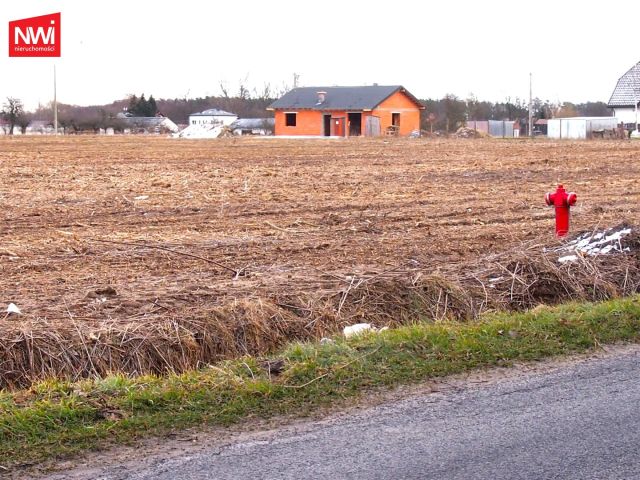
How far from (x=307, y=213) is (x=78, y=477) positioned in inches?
461

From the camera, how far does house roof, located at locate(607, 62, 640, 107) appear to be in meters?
82.0

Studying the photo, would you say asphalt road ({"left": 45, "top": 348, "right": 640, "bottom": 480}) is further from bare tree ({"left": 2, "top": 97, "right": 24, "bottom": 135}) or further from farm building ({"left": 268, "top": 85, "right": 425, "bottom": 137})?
bare tree ({"left": 2, "top": 97, "right": 24, "bottom": 135})

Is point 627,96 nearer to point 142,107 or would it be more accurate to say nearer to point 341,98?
point 341,98

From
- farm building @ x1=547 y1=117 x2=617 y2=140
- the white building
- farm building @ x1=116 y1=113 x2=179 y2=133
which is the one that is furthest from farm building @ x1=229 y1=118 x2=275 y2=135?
farm building @ x1=547 y1=117 x2=617 y2=140

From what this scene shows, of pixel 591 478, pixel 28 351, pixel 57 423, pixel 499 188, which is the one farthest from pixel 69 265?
pixel 499 188

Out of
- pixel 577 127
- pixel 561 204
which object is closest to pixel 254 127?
pixel 577 127

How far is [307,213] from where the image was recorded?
16.5 m

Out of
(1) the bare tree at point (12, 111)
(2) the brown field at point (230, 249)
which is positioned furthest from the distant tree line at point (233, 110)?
(2) the brown field at point (230, 249)

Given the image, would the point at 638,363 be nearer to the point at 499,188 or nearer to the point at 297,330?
the point at 297,330

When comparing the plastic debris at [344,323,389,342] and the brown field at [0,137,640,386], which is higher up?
the brown field at [0,137,640,386]

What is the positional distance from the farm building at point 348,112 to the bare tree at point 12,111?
25.6 m

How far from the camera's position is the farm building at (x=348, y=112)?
78500mm

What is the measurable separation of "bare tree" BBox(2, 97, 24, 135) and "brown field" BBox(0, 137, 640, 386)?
Result: 6791 centimetres

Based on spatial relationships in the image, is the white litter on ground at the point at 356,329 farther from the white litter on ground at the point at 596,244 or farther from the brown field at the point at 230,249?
the white litter on ground at the point at 596,244
